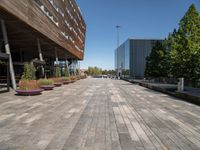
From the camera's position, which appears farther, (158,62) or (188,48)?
(158,62)

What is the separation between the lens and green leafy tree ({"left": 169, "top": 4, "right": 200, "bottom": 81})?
23.3 m

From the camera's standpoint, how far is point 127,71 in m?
98.3

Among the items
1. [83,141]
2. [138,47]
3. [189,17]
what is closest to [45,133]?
[83,141]

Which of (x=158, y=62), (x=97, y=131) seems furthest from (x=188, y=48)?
(x=158, y=62)

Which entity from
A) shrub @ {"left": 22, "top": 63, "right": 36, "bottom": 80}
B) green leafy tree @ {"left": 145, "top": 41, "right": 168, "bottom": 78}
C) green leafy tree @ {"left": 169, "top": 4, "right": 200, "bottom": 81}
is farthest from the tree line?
green leafy tree @ {"left": 145, "top": 41, "right": 168, "bottom": 78}

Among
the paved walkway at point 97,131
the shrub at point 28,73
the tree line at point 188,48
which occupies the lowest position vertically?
the paved walkway at point 97,131

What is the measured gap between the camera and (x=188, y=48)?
78.8 ft

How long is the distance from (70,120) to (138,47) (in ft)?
292

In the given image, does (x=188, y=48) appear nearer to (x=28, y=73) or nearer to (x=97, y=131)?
(x=28, y=73)

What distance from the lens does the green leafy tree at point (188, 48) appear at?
23334mm

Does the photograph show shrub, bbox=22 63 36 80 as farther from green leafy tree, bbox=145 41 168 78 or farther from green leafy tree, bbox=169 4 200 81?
green leafy tree, bbox=145 41 168 78

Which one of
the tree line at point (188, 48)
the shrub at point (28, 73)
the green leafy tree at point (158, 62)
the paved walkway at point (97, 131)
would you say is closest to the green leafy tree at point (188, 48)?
the tree line at point (188, 48)

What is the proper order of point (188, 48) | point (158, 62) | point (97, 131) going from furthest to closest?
point (158, 62), point (188, 48), point (97, 131)

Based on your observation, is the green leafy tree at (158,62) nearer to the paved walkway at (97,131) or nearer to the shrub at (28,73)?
the shrub at (28,73)
